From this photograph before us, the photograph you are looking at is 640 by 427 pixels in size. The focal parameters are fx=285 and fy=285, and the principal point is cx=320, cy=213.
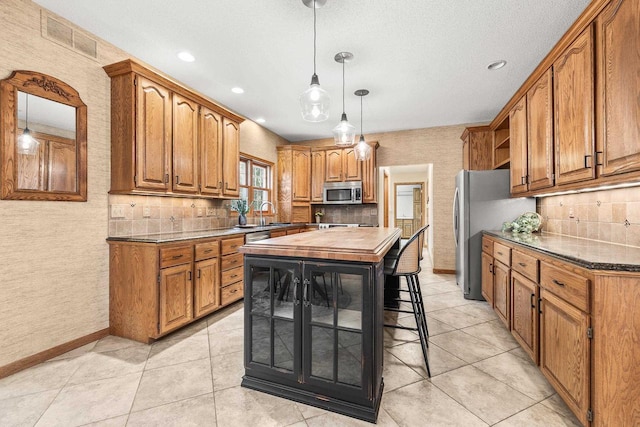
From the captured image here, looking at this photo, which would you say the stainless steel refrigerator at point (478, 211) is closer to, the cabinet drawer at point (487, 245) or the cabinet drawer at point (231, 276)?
the cabinet drawer at point (487, 245)

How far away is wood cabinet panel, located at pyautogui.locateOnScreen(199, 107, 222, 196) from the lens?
3.35 m

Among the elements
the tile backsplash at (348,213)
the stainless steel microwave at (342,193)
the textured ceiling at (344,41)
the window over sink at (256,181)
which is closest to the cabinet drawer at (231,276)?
the window over sink at (256,181)

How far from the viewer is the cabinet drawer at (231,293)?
316 cm

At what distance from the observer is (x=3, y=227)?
6.45ft

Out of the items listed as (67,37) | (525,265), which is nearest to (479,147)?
(525,265)

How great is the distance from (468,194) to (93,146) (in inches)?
160

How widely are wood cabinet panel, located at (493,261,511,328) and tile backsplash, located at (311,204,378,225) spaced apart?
2771mm

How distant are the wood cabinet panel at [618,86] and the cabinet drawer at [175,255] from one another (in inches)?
126

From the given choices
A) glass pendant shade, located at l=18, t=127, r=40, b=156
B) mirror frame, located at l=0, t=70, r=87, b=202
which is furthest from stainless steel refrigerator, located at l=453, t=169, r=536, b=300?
glass pendant shade, located at l=18, t=127, r=40, b=156

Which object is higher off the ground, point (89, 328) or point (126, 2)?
point (126, 2)

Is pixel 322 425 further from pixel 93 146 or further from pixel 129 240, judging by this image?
pixel 93 146

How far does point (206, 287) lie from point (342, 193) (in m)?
3.17

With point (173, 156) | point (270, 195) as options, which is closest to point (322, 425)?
point (173, 156)

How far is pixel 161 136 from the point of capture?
280cm
